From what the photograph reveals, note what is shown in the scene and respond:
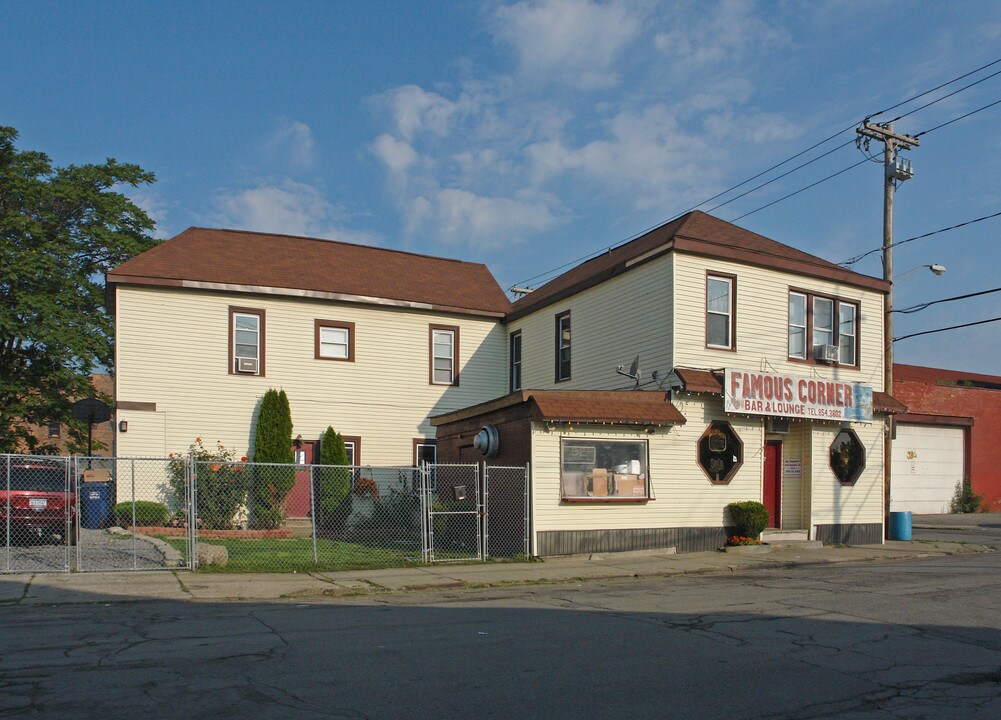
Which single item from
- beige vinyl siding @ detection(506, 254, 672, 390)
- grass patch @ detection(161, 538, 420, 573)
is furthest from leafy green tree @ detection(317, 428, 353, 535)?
beige vinyl siding @ detection(506, 254, 672, 390)

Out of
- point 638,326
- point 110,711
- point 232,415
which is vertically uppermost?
point 638,326

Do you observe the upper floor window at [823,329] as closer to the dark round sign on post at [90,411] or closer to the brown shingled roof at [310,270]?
the brown shingled roof at [310,270]

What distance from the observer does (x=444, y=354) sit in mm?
27344

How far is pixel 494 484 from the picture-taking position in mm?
18578

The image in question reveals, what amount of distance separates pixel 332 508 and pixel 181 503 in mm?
3873

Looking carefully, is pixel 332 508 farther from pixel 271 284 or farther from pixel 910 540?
pixel 910 540

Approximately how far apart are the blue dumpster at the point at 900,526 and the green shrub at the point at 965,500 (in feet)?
36.4

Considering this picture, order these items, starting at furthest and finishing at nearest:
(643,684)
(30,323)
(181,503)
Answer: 1. (30,323)
2. (181,503)
3. (643,684)

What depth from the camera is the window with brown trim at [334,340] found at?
82.9 ft

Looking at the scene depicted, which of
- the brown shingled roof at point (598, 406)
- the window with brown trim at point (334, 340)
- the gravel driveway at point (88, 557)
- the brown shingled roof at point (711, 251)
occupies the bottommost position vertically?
the gravel driveway at point (88, 557)

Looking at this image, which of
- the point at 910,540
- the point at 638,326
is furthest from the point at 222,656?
the point at 910,540

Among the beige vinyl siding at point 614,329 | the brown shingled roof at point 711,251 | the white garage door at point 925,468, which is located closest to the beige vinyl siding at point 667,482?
the beige vinyl siding at point 614,329

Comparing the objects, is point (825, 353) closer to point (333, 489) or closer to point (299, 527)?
point (333, 489)

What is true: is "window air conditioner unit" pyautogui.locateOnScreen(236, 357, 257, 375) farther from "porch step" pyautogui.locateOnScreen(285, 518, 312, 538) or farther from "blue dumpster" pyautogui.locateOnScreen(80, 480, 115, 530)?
"blue dumpster" pyautogui.locateOnScreen(80, 480, 115, 530)
